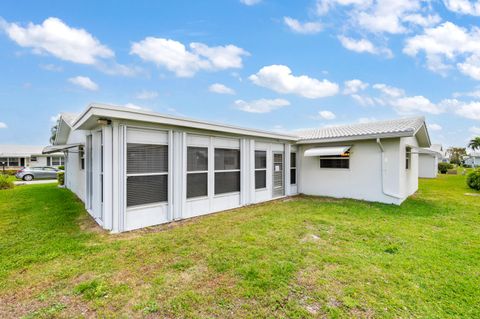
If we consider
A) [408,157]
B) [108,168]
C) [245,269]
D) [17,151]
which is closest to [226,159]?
[108,168]

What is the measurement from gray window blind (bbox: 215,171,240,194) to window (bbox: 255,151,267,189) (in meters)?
1.17

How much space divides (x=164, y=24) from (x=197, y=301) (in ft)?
39.4

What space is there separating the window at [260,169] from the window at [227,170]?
112 centimetres

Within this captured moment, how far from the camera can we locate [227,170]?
8.38 m

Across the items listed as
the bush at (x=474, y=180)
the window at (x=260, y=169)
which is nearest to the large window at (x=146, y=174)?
the window at (x=260, y=169)

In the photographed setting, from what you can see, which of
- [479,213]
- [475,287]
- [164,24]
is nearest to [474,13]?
[479,213]

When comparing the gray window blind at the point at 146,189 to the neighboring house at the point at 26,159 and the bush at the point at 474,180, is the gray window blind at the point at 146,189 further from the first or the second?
the neighboring house at the point at 26,159

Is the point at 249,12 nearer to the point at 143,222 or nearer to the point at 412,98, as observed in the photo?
the point at 143,222

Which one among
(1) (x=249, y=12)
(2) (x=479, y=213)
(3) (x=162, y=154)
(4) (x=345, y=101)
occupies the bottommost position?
(2) (x=479, y=213)

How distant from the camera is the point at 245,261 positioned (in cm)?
409

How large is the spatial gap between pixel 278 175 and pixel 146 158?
647 centimetres

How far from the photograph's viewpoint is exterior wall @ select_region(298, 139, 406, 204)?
9.14 metres

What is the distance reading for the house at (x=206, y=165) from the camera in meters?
5.67

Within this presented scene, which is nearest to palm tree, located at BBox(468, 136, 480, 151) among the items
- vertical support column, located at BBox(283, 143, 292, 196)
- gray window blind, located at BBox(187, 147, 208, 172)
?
vertical support column, located at BBox(283, 143, 292, 196)
